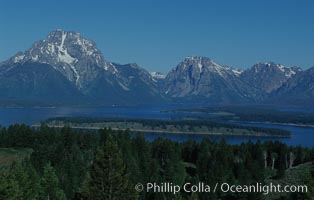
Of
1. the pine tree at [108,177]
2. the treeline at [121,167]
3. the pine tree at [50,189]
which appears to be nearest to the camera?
the pine tree at [108,177]

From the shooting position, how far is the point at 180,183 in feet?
282

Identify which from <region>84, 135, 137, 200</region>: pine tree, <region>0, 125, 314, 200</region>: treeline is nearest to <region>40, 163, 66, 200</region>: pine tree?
<region>0, 125, 314, 200</region>: treeline

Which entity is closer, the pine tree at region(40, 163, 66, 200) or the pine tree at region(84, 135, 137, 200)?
the pine tree at region(84, 135, 137, 200)

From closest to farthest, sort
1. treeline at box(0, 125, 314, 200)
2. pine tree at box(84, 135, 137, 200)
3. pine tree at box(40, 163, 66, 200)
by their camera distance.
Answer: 1. pine tree at box(84, 135, 137, 200)
2. treeline at box(0, 125, 314, 200)
3. pine tree at box(40, 163, 66, 200)

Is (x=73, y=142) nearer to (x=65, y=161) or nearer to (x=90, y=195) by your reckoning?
(x=65, y=161)

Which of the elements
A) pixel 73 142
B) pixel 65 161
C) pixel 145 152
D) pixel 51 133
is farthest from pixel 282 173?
pixel 51 133

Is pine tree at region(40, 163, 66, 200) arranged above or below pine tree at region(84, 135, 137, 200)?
below

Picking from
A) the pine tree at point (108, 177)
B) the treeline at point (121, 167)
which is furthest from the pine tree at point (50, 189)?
the pine tree at point (108, 177)

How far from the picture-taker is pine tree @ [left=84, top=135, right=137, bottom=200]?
131 feet

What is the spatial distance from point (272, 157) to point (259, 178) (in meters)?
27.7

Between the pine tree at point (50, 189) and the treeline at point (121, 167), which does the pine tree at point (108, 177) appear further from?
the pine tree at point (50, 189)

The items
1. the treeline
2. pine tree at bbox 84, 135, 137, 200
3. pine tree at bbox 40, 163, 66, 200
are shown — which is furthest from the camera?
pine tree at bbox 40, 163, 66, 200

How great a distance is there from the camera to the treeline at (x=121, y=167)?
4041 centimetres

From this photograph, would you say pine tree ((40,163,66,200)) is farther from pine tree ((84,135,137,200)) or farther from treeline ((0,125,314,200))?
pine tree ((84,135,137,200))
